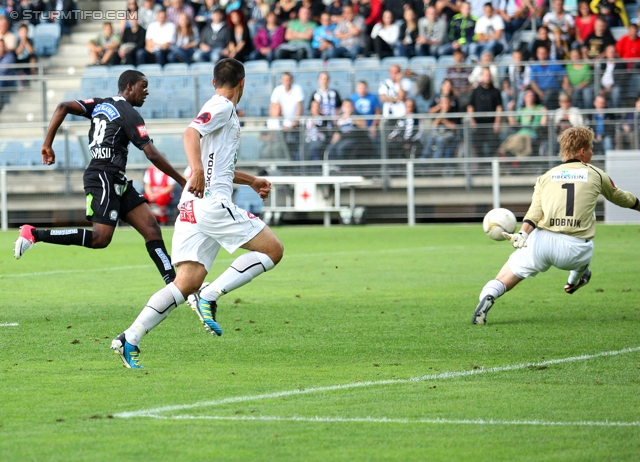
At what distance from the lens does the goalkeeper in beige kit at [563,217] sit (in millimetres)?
8938

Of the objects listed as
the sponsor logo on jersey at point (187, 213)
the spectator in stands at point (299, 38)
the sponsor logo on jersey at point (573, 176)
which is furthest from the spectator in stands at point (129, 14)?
the sponsor logo on jersey at point (187, 213)

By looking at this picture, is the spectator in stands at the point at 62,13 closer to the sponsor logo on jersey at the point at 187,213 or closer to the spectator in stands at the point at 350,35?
the spectator in stands at the point at 350,35

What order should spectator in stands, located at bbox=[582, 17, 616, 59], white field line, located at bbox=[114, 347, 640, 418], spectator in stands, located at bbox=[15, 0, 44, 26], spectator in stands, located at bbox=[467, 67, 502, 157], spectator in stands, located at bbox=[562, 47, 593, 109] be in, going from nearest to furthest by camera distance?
1. white field line, located at bbox=[114, 347, 640, 418]
2. spectator in stands, located at bbox=[562, 47, 593, 109]
3. spectator in stands, located at bbox=[467, 67, 502, 157]
4. spectator in stands, located at bbox=[582, 17, 616, 59]
5. spectator in stands, located at bbox=[15, 0, 44, 26]

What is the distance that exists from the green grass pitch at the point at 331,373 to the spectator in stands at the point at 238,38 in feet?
41.3

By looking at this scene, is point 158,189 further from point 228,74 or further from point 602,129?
point 228,74

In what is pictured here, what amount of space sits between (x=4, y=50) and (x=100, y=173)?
18213 millimetres

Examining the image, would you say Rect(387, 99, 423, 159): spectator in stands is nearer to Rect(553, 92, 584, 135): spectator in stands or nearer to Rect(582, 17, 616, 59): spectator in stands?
Rect(553, 92, 584, 135): spectator in stands

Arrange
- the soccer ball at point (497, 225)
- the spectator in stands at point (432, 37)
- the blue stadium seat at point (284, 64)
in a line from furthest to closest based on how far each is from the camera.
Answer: the blue stadium seat at point (284, 64), the spectator in stands at point (432, 37), the soccer ball at point (497, 225)

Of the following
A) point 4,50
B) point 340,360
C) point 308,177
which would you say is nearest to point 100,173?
point 340,360

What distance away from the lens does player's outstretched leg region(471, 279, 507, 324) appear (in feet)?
29.3

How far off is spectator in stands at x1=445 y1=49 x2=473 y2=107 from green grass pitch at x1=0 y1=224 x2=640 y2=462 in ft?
31.5

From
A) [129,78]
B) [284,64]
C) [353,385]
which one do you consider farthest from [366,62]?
[353,385]

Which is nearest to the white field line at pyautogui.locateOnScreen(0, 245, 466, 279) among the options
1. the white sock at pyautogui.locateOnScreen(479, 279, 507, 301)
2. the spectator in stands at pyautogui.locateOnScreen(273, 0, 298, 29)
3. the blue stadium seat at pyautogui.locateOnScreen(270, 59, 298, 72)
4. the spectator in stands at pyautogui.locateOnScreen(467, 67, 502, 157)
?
the spectator in stands at pyautogui.locateOnScreen(467, 67, 502, 157)

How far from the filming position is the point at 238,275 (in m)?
7.70
